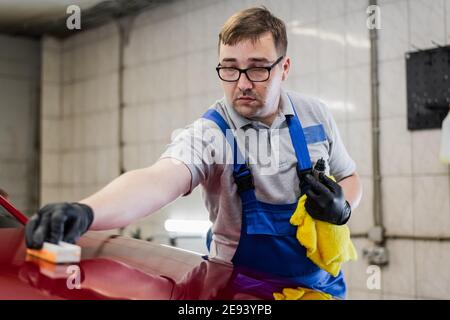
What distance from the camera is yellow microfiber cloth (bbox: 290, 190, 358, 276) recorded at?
83cm

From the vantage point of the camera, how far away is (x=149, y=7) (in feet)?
6.55

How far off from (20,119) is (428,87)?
1394mm

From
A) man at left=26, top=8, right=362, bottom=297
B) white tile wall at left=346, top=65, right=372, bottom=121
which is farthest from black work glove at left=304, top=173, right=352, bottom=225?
white tile wall at left=346, top=65, right=372, bottom=121

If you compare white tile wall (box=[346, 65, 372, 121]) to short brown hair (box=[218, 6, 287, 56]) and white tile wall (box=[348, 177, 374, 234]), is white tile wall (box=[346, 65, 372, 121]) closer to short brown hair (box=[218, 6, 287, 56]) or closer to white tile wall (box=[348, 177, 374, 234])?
white tile wall (box=[348, 177, 374, 234])


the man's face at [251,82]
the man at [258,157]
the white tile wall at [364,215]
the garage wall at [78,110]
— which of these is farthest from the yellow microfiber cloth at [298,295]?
→ the garage wall at [78,110]

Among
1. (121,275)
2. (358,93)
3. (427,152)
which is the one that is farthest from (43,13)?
(427,152)

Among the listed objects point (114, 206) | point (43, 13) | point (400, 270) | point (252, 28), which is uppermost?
point (43, 13)

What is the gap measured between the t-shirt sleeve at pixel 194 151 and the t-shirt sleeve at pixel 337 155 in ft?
0.79

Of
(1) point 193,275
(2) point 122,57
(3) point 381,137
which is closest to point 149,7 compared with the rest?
(2) point 122,57

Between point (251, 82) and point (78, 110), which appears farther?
point (78, 110)

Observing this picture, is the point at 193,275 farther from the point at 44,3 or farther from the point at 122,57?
the point at 122,57

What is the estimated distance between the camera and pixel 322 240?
861mm

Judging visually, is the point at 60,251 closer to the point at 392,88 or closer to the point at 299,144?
the point at 299,144

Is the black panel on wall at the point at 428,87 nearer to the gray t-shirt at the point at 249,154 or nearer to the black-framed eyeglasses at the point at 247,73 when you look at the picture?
the gray t-shirt at the point at 249,154
